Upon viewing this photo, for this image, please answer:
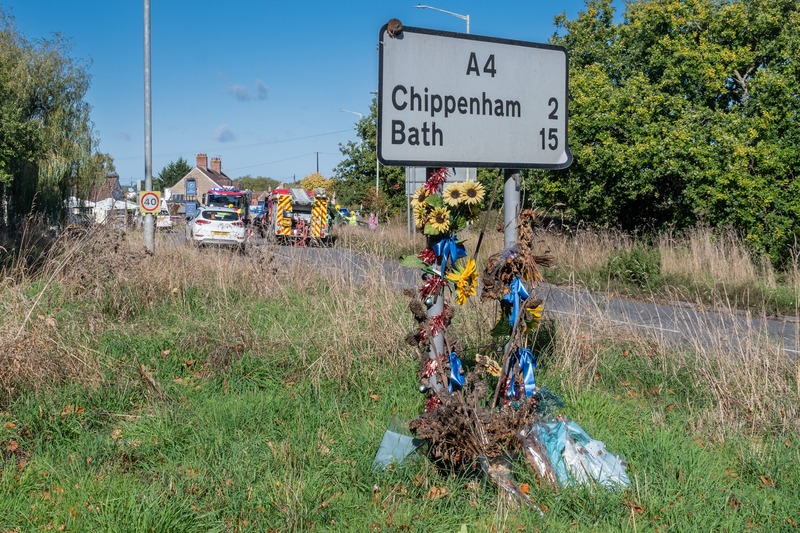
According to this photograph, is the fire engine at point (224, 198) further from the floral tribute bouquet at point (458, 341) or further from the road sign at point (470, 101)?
the floral tribute bouquet at point (458, 341)

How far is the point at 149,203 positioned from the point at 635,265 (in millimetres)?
10940

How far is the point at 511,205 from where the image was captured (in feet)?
11.3

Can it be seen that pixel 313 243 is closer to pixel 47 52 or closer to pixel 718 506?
pixel 718 506

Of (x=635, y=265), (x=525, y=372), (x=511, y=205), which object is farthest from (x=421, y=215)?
(x=635, y=265)

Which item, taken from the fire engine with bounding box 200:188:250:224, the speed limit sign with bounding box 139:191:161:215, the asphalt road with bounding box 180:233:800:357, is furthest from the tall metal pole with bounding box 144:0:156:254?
the fire engine with bounding box 200:188:250:224

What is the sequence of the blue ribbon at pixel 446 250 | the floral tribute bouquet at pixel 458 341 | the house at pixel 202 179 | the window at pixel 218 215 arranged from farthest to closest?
the house at pixel 202 179
the window at pixel 218 215
the blue ribbon at pixel 446 250
the floral tribute bouquet at pixel 458 341

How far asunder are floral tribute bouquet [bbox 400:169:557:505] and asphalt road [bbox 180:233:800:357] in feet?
5.18

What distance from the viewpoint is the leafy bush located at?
1155 centimetres

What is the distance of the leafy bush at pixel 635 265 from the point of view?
11.5m

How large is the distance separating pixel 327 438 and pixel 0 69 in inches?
489

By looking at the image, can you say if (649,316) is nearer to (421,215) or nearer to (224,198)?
(421,215)

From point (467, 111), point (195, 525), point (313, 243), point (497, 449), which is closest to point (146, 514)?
point (195, 525)

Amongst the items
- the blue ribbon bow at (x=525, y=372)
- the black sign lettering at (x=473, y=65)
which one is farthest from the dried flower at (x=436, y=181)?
the blue ribbon bow at (x=525, y=372)

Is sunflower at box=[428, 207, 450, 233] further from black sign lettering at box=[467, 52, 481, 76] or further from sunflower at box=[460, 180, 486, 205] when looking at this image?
black sign lettering at box=[467, 52, 481, 76]
